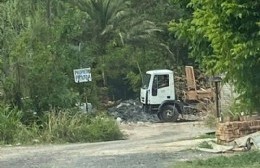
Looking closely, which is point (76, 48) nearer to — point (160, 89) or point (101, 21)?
point (160, 89)

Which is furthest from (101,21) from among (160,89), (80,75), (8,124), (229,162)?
(229,162)

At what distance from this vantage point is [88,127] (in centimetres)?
2634

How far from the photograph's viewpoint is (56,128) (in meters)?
25.6

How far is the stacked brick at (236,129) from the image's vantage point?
17953mm

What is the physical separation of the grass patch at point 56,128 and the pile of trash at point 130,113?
10717 mm

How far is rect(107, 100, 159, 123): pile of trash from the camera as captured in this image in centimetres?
3922

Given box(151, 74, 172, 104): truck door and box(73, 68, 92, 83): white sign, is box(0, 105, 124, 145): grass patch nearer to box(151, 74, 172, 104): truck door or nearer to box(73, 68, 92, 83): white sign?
box(73, 68, 92, 83): white sign

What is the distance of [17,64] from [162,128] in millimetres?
8659

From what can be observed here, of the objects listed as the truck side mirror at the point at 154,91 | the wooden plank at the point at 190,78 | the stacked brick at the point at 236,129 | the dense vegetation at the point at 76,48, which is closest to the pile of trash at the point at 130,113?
the dense vegetation at the point at 76,48

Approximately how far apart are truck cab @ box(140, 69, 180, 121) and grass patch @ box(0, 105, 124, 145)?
10.6m

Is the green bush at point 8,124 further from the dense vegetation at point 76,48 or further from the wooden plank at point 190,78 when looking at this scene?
the wooden plank at point 190,78

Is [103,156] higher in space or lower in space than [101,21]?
lower

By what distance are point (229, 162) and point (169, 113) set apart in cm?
2377

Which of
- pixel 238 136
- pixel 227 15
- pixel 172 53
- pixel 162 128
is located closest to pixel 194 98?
pixel 162 128
